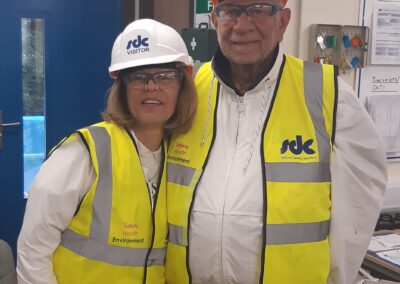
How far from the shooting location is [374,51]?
228 centimetres

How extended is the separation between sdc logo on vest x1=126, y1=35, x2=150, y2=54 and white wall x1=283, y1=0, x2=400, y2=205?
2.76 feet

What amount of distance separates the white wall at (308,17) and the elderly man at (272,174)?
59 centimetres

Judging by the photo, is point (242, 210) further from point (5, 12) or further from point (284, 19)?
point (5, 12)

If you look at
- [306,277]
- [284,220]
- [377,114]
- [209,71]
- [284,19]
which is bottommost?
[306,277]

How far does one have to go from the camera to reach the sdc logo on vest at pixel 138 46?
1.48 meters

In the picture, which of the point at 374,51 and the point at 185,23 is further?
the point at 185,23

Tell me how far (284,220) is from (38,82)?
212 centimetres

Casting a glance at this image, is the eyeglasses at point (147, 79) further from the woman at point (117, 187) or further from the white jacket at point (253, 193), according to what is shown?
the white jacket at point (253, 193)

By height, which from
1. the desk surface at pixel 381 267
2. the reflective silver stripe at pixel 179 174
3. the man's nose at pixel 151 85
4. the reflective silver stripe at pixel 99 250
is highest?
the man's nose at pixel 151 85

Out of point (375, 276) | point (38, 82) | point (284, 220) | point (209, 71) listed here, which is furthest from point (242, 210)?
point (38, 82)

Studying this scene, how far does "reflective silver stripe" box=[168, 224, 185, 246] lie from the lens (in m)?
1.51

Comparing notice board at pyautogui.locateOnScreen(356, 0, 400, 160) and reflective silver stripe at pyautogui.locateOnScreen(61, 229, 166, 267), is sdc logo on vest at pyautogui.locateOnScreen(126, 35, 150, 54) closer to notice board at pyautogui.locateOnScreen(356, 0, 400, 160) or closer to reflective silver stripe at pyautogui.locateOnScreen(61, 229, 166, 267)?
reflective silver stripe at pyautogui.locateOnScreen(61, 229, 166, 267)

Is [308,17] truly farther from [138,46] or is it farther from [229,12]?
[138,46]

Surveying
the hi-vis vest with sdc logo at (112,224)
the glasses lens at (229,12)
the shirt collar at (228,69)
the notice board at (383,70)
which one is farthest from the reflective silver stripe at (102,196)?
the notice board at (383,70)
